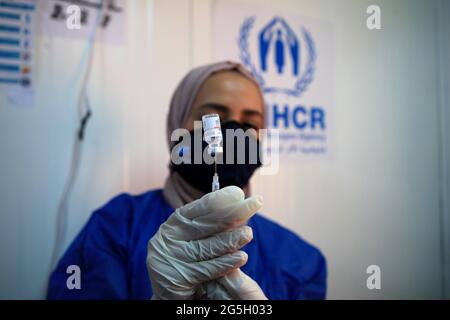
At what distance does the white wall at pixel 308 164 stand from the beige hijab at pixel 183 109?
0.69ft

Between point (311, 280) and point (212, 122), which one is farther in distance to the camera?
point (311, 280)

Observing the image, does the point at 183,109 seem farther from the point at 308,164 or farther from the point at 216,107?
the point at 308,164

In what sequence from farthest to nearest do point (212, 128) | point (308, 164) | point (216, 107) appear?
point (308, 164) → point (216, 107) → point (212, 128)

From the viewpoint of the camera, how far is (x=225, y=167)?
2.20ft

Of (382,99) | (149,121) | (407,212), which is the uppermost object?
(382,99)

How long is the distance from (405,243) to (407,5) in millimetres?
1076

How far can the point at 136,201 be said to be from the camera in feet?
2.79

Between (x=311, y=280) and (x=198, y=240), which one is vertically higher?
(x=198, y=240)

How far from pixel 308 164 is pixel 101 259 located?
0.88 meters

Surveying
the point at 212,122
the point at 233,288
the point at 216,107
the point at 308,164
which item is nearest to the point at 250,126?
the point at 216,107

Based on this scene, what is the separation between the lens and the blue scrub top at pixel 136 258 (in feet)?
2.31

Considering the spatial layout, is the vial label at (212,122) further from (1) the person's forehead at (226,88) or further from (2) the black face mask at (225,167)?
(1) the person's forehead at (226,88)

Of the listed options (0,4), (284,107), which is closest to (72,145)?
(0,4)
